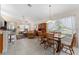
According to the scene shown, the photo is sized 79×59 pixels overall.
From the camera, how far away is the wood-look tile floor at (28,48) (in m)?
2.60

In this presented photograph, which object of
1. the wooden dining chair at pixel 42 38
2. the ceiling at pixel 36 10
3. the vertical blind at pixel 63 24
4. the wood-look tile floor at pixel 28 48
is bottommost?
the wood-look tile floor at pixel 28 48

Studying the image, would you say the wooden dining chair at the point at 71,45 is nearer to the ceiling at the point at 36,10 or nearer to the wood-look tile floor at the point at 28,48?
the wood-look tile floor at the point at 28,48

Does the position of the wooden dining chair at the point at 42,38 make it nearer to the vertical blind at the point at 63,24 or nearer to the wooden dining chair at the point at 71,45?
the vertical blind at the point at 63,24

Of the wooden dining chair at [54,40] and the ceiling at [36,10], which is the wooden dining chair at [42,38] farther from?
the ceiling at [36,10]

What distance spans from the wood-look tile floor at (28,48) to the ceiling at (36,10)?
0.57 metres

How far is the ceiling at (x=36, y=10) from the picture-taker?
2572 millimetres

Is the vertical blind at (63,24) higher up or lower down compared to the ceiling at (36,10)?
lower down

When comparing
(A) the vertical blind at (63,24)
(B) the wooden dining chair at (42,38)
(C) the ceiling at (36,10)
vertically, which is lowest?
(B) the wooden dining chair at (42,38)

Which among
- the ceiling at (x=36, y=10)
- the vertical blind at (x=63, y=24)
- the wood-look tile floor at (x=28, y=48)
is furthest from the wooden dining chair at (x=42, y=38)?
the ceiling at (x=36, y=10)

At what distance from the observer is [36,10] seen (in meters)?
2.62

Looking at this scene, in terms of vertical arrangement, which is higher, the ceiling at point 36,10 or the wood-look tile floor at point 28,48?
the ceiling at point 36,10

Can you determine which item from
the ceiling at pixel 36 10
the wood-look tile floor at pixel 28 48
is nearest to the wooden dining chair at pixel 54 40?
the wood-look tile floor at pixel 28 48
